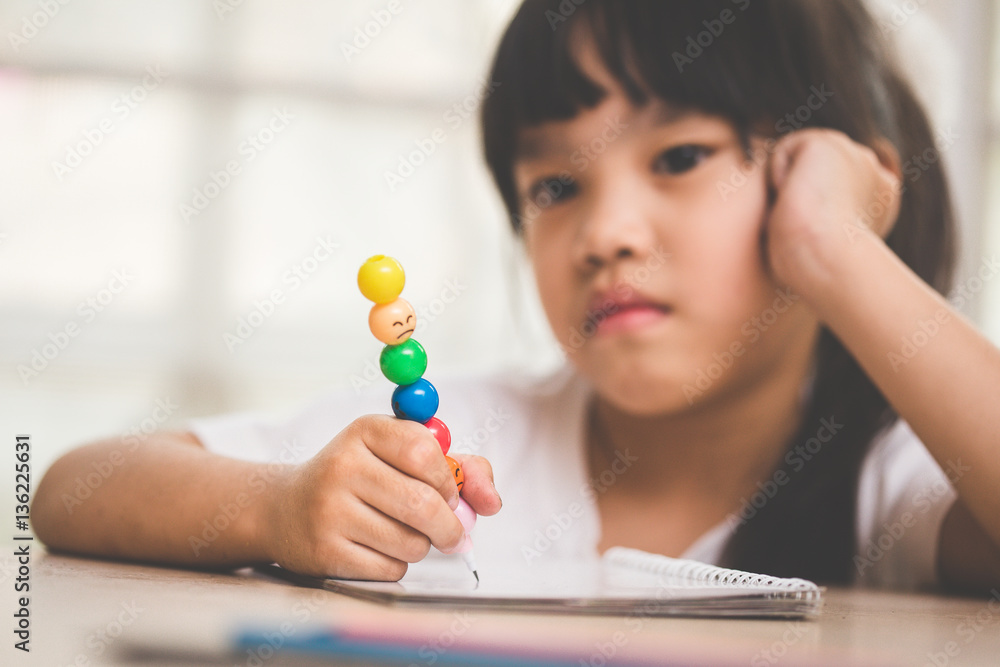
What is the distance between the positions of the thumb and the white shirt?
0.27m

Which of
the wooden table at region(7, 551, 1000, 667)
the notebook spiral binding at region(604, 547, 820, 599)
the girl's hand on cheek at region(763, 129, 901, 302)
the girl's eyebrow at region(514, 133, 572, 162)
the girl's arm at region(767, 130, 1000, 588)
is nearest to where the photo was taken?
the wooden table at region(7, 551, 1000, 667)

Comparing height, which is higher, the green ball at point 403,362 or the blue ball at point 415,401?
the green ball at point 403,362

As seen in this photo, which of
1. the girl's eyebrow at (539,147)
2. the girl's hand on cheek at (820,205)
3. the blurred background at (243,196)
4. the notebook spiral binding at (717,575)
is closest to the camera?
the notebook spiral binding at (717,575)

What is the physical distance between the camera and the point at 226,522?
1.71ft

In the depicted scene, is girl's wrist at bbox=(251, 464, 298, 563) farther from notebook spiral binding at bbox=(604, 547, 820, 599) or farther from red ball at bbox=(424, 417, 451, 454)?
notebook spiral binding at bbox=(604, 547, 820, 599)

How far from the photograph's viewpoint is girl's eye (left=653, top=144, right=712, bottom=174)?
792 mm

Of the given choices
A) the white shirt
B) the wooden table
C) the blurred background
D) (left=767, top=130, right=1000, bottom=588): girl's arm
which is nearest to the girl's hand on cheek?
(left=767, top=130, right=1000, bottom=588): girl's arm

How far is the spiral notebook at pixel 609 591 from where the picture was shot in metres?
0.38

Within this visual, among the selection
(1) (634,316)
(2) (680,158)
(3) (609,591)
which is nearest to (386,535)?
(3) (609,591)

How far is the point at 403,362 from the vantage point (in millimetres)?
445

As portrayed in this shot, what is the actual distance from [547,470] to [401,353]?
486 mm

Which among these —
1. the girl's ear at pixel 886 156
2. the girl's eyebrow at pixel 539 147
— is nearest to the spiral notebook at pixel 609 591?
the girl's eyebrow at pixel 539 147

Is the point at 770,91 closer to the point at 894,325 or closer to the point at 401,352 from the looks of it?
the point at 894,325

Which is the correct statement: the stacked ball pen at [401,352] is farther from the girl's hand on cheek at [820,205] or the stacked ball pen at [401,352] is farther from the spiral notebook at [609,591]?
the girl's hand on cheek at [820,205]
